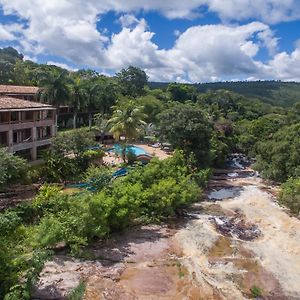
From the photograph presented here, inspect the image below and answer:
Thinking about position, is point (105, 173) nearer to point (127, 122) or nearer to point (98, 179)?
point (98, 179)

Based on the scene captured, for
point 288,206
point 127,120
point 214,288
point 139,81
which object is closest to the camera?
point 214,288

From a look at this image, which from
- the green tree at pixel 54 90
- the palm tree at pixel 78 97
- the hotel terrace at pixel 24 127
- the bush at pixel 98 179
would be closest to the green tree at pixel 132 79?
the palm tree at pixel 78 97

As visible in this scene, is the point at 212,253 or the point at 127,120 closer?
the point at 212,253

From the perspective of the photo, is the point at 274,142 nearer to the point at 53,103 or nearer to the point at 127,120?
the point at 127,120

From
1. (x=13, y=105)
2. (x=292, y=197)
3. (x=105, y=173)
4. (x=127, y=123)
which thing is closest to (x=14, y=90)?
(x=13, y=105)

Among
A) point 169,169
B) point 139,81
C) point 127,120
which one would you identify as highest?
point 139,81

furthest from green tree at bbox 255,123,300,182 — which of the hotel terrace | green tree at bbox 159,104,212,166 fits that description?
the hotel terrace

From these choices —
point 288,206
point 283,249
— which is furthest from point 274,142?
point 283,249

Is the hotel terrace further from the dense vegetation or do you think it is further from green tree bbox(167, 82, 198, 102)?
green tree bbox(167, 82, 198, 102)
